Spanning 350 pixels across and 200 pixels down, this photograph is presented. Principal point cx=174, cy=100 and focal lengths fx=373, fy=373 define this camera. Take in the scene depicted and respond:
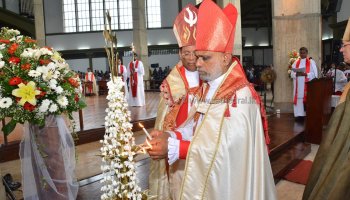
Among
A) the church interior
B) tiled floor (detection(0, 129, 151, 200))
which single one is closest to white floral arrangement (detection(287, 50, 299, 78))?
the church interior

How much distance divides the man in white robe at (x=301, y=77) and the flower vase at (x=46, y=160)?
5893 mm

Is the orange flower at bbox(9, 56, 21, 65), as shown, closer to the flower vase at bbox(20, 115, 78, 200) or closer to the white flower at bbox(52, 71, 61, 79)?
the white flower at bbox(52, 71, 61, 79)

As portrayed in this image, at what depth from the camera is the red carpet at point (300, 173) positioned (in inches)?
191

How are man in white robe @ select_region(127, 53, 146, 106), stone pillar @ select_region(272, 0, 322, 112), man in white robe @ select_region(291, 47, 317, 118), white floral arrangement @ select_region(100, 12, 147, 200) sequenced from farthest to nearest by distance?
1. man in white robe @ select_region(127, 53, 146, 106)
2. stone pillar @ select_region(272, 0, 322, 112)
3. man in white robe @ select_region(291, 47, 317, 118)
4. white floral arrangement @ select_region(100, 12, 147, 200)

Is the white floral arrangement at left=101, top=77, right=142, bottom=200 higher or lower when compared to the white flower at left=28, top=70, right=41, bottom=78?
lower

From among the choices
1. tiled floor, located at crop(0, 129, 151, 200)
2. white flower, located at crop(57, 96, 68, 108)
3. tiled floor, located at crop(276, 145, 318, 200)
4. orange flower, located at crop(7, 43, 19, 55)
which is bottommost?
tiled floor, located at crop(276, 145, 318, 200)

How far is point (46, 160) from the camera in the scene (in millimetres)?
3193

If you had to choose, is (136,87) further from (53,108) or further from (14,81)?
(14,81)

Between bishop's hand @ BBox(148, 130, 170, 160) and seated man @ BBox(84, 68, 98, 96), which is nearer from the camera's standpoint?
bishop's hand @ BBox(148, 130, 170, 160)

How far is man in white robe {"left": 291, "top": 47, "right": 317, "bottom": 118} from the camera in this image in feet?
25.9

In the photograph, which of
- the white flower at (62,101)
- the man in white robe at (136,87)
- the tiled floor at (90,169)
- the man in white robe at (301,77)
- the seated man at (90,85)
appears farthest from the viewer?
the seated man at (90,85)

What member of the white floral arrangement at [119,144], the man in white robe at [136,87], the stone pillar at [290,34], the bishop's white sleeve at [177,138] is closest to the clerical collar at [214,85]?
the bishop's white sleeve at [177,138]

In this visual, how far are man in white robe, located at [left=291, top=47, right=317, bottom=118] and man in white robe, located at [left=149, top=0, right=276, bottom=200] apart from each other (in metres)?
6.21

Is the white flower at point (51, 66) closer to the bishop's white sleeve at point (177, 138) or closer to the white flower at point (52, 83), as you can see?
the white flower at point (52, 83)
